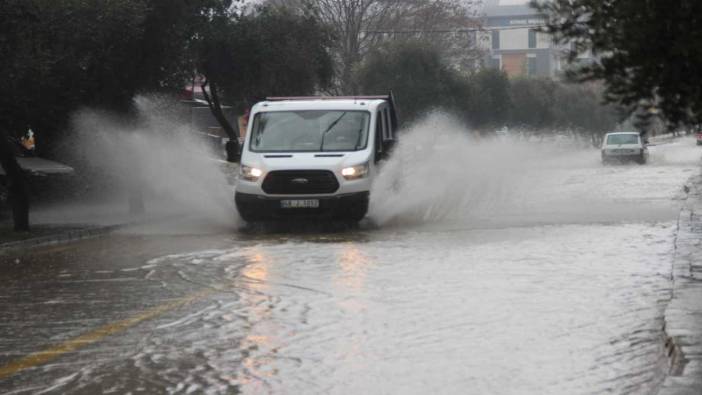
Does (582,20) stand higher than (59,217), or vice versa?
(582,20)

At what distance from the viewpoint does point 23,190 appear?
74.3 feet

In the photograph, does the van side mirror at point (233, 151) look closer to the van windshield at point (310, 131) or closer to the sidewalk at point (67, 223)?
the van windshield at point (310, 131)

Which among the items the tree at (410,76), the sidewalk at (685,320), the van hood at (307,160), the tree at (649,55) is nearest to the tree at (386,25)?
the tree at (410,76)

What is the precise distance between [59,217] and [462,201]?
8452 millimetres

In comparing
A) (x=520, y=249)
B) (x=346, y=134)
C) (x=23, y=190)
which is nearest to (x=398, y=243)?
(x=520, y=249)

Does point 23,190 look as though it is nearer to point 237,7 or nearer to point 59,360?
Answer: point 59,360

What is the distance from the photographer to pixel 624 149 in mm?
58875

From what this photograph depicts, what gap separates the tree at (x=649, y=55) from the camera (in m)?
7.32

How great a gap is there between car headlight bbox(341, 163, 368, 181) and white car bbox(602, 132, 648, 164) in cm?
3918

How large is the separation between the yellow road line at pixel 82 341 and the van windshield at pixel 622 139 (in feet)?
162

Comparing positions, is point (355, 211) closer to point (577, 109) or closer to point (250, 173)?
point (250, 173)

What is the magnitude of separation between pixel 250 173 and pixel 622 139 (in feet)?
136

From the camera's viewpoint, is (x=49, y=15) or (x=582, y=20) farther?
(x=49, y=15)

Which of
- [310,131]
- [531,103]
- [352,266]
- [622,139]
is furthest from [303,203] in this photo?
[531,103]
